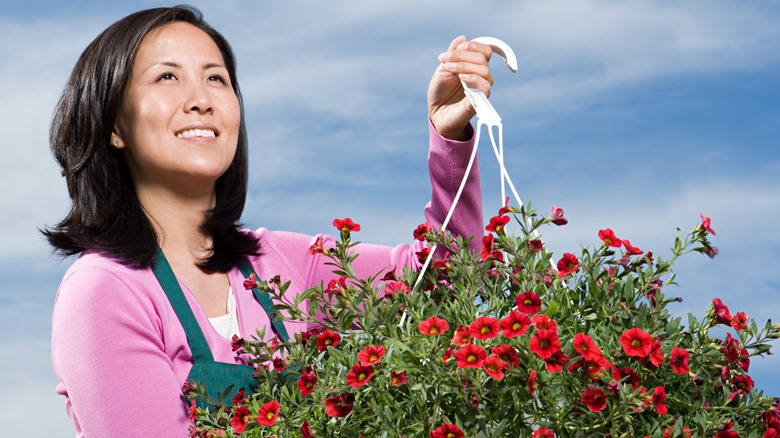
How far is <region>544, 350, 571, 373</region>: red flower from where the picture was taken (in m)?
1.15

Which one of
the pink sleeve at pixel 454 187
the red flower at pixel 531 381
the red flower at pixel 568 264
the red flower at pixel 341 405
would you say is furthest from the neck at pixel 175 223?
the red flower at pixel 531 381

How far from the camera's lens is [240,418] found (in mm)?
1351

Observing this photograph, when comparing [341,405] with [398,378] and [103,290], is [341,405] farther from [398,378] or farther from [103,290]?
[103,290]

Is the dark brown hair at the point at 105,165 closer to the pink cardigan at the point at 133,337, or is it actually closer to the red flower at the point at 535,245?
the pink cardigan at the point at 133,337

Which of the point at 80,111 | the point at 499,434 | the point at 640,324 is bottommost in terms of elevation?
the point at 499,434

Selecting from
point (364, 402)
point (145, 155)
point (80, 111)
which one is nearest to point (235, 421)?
point (364, 402)

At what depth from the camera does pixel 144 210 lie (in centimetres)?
204

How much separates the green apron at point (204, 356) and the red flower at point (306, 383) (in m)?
0.19

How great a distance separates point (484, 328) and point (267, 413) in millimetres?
394

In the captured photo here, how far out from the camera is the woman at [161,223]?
169 centimetres

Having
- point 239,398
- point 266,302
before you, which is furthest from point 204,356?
point 239,398

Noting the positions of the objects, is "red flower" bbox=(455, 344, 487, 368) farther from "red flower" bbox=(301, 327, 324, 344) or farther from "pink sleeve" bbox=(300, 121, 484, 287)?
"pink sleeve" bbox=(300, 121, 484, 287)

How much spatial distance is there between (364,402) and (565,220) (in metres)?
0.50

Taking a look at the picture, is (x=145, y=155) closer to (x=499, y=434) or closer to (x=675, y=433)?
(x=499, y=434)
